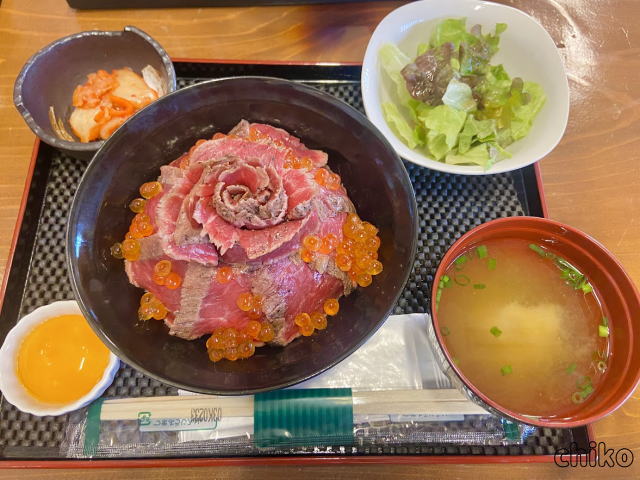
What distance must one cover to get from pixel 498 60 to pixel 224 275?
197 cm

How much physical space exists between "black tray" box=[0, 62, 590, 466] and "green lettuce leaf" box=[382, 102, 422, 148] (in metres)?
0.13

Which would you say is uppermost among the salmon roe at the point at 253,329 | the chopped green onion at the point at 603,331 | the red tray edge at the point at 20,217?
the chopped green onion at the point at 603,331

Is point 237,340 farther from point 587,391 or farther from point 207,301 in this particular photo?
point 587,391

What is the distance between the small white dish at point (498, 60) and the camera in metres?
2.06

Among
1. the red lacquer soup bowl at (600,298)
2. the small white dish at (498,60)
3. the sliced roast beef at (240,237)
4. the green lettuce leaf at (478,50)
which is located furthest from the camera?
the green lettuce leaf at (478,50)

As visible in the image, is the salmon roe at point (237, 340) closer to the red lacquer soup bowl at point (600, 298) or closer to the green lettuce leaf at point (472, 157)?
the red lacquer soup bowl at point (600, 298)

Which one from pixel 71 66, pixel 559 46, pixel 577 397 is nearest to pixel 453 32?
pixel 559 46

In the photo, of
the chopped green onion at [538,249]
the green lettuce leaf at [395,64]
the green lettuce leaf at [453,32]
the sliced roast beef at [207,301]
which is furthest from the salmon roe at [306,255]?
the green lettuce leaf at [453,32]

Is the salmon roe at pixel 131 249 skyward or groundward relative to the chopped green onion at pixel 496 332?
groundward

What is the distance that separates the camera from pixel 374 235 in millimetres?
1786

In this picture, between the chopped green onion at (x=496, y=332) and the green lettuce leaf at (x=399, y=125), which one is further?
the green lettuce leaf at (x=399, y=125)

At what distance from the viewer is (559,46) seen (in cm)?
263

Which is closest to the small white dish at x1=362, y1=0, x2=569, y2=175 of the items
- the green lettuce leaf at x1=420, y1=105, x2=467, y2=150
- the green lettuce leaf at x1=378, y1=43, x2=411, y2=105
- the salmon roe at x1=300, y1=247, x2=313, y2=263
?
the green lettuce leaf at x1=378, y1=43, x2=411, y2=105

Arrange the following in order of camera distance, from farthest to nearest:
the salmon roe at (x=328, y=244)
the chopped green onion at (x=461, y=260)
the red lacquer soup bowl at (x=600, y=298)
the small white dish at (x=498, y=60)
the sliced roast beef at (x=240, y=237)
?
the small white dish at (x=498, y=60)
the chopped green onion at (x=461, y=260)
the salmon roe at (x=328, y=244)
the sliced roast beef at (x=240, y=237)
the red lacquer soup bowl at (x=600, y=298)
